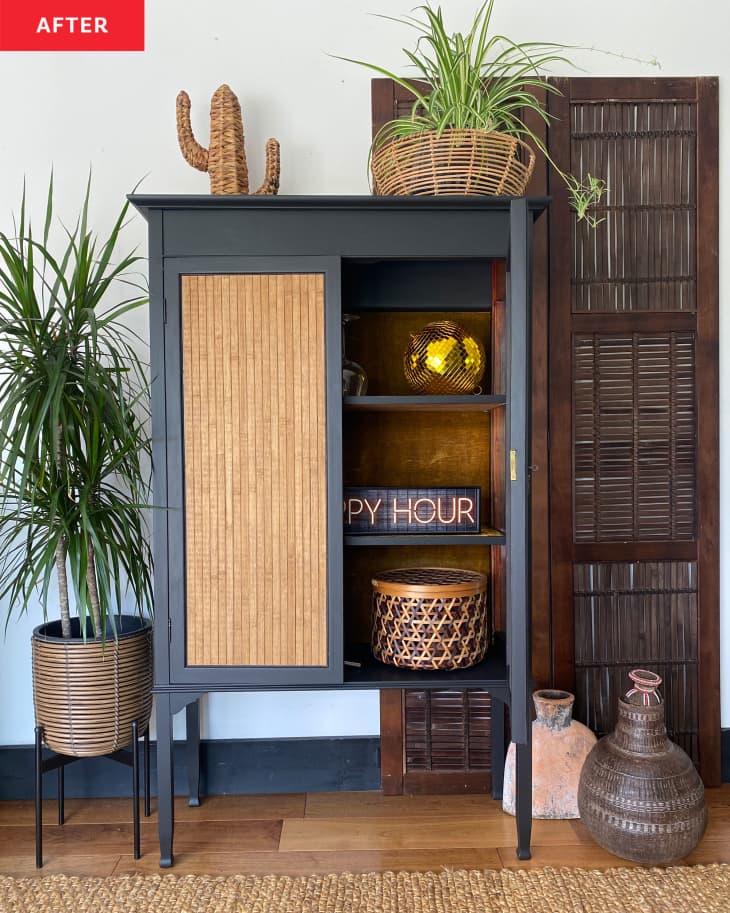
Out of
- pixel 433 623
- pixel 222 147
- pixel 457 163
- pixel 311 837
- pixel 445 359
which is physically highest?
pixel 222 147

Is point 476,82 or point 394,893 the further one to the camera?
point 476,82

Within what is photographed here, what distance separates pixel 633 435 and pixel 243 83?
5.44ft

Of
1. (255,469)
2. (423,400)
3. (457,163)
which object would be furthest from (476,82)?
(255,469)

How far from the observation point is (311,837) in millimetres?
2104

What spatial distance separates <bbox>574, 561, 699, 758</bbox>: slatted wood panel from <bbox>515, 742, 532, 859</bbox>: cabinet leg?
0.50m

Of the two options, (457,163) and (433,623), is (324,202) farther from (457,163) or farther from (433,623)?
(433,623)

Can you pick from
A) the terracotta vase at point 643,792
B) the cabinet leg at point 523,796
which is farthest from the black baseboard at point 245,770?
the terracotta vase at point 643,792

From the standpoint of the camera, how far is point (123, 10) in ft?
7.55

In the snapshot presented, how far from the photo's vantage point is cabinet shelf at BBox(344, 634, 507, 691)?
1.98 meters

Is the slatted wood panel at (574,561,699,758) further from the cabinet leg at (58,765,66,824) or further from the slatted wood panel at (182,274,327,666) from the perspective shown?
the cabinet leg at (58,765,66,824)

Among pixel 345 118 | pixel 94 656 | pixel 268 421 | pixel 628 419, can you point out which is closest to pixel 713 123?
pixel 628 419

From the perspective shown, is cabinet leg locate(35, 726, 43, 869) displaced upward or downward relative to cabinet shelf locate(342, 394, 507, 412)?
downward

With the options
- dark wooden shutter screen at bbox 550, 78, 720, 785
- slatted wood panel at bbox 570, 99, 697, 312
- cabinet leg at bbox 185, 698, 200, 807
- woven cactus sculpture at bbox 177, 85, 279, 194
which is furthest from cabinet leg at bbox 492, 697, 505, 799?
woven cactus sculpture at bbox 177, 85, 279, 194

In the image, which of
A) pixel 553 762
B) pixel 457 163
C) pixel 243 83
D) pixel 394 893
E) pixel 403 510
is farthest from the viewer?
pixel 243 83
